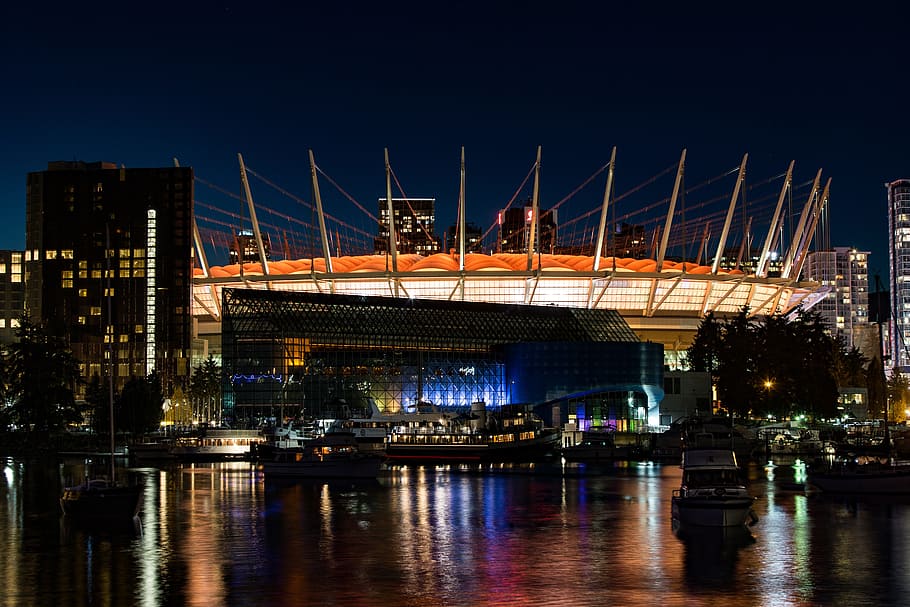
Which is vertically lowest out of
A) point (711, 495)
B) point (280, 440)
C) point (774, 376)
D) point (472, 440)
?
point (711, 495)

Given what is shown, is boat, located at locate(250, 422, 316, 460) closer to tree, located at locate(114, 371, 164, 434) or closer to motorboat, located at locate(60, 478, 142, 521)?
tree, located at locate(114, 371, 164, 434)

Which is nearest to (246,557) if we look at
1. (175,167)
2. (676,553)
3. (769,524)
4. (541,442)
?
(676,553)

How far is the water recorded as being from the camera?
3403 centimetres

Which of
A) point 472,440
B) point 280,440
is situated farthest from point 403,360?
point 280,440

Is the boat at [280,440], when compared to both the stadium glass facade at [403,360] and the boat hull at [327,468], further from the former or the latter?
the stadium glass facade at [403,360]

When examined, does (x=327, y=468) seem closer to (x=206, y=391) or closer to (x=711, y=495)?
(x=711, y=495)

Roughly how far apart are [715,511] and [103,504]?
25.8 metres

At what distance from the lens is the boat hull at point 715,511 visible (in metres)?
45.9

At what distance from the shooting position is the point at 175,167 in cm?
19325

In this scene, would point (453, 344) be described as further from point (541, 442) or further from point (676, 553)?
point (676, 553)

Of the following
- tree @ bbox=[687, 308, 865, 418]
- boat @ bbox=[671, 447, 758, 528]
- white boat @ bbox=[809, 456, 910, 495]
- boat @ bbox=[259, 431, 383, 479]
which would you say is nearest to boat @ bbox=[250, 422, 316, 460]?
boat @ bbox=[259, 431, 383, 479]

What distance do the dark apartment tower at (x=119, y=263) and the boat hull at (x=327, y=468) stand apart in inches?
4436

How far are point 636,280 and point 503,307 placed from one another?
930 inches

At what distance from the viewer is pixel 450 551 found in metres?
42.4
